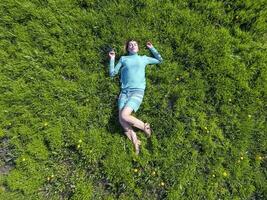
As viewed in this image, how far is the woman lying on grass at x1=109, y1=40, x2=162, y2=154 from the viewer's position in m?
5.18

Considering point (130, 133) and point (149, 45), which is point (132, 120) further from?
point (149, 45)

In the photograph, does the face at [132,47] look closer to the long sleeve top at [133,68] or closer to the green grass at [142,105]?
the long sleeve top at [133,68]

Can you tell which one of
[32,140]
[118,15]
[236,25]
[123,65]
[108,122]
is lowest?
[32,140]

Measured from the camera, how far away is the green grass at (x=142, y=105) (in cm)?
523

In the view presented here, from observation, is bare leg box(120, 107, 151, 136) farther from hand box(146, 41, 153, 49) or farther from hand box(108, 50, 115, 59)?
hand box(146, 41, 153, 49)

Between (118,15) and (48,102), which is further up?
(118,15)

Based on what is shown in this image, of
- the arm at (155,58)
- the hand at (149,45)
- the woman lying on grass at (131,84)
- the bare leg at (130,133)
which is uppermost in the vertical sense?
the hand at (149,45)

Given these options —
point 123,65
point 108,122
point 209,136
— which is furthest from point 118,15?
point 209,136

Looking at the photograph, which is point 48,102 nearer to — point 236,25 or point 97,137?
point 97,137

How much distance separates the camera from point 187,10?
18.1 ft

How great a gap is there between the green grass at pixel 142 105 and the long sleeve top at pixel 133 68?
16 centimetres

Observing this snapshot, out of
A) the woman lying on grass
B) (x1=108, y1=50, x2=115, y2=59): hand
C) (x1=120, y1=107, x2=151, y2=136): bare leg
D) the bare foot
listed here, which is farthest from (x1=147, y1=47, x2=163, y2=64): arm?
the bare foot

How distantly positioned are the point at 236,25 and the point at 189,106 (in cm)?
164

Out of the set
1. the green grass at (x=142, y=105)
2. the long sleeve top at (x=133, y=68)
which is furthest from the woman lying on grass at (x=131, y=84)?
the green grass at (x=142, y=105)
